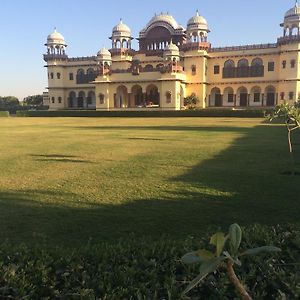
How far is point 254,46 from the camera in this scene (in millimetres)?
54156

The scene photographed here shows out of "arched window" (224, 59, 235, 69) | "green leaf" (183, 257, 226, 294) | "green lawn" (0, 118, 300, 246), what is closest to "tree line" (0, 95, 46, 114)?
"arched window" (224, 59, 235, 69)

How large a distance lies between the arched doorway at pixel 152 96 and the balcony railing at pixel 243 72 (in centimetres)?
1106

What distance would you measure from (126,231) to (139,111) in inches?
1688

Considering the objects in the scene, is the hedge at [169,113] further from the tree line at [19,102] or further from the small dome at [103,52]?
the tree line at [19,102]

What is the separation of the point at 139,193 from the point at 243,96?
169ft

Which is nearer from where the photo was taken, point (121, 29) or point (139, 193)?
point (139, 193)

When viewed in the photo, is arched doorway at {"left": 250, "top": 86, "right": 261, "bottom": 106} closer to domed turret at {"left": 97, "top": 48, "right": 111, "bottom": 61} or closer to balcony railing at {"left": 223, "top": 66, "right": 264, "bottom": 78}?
balcony railing at {"left": 223, "top": 66, "right": 264, "bottom": 78}

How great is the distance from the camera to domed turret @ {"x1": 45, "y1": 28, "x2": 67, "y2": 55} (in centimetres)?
6419

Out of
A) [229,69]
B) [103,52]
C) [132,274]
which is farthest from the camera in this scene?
[103,52]

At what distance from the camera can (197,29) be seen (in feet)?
180

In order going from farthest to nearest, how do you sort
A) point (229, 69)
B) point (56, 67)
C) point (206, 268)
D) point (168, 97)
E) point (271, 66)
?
point (56, 67) → point (229, 69) → point (271, 66) → point (168, 97) → point (206, 268)

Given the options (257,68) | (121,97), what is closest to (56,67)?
(121,97)

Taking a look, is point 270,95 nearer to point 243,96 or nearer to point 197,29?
point 243,96

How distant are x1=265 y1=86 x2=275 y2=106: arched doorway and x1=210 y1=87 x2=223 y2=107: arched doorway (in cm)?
713
